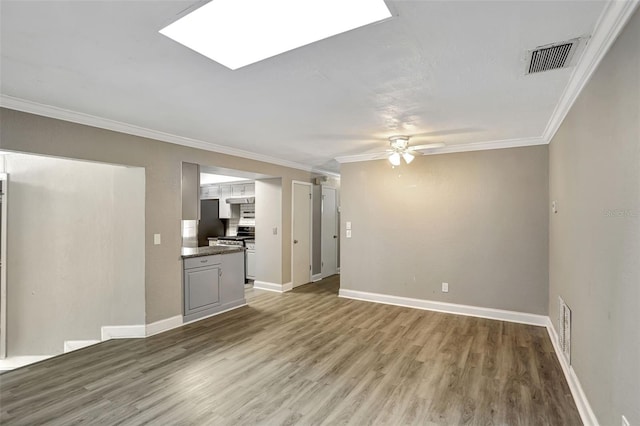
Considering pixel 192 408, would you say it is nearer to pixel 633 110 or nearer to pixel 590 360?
pixel 590 360

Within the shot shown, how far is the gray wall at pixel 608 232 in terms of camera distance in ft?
4.75

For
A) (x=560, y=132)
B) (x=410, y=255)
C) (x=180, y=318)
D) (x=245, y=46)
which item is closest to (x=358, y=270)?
(x=410, y=255)

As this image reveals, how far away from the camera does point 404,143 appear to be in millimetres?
4082

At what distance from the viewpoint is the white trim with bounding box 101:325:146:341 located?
3768 millimetres

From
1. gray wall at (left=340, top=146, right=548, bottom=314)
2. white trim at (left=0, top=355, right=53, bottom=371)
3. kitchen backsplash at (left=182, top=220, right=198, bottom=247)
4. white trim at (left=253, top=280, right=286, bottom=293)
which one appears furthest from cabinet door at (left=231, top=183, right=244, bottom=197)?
white trim at (left=0, top=355, right=53, bottom=371)

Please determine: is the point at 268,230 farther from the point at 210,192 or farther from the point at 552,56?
the point at 552,56

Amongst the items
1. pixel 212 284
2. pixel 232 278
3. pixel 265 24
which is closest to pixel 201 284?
pixel 212 284

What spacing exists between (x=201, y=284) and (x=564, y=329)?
4268 millimetres

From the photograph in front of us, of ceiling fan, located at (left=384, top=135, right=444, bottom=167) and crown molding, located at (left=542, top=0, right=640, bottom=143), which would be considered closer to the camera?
crown molding, located at (left=542, top=0, right=640, bottom=143)

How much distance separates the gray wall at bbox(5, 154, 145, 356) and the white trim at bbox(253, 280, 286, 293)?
2.76 meters

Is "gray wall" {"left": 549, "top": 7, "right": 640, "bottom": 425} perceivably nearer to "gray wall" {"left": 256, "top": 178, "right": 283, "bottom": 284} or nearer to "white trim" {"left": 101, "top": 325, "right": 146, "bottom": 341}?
"white trim" {"left": 101, "top": 325, "right": 146, "bottom": 341}

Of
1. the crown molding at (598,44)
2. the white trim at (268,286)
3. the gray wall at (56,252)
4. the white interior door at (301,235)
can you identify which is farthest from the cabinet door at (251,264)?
the crown molding at (598,44)

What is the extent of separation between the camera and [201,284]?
4.45 meters

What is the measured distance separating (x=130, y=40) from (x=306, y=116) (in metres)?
1.70
